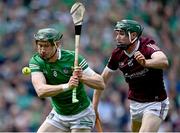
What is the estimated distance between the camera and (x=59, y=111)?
9.05 m

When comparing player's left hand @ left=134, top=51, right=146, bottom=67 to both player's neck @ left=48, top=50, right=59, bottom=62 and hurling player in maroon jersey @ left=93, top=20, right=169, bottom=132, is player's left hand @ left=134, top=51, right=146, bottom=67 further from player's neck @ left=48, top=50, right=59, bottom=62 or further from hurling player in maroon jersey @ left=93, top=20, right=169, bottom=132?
player's neck @ left=48, top=50, right=59, bottom=62

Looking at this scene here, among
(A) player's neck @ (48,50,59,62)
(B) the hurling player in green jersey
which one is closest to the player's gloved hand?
(B) the hurling player in green jersey

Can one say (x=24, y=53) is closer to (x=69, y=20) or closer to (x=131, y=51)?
(x=69, y=20)

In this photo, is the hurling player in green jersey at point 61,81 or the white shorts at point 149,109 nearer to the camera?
the hurling player in green jersey at point 61,81

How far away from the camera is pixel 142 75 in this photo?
9250mm

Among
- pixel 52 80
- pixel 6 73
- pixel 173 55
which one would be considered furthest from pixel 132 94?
pixel 173 55

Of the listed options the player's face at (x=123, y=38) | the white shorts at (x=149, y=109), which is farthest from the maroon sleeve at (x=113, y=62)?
the white shorts at (x=149, y=109)

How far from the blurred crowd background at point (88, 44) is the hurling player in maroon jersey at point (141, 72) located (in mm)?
4124

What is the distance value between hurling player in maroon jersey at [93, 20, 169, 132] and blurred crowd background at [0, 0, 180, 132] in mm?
4124

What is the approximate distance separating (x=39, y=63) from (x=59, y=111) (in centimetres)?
65

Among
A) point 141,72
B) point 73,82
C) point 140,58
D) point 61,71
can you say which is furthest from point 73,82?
point 141,72

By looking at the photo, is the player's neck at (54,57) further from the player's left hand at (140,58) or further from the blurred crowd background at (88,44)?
the blurred crowd background at (88,44)

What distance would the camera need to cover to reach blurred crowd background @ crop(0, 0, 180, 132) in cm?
1365

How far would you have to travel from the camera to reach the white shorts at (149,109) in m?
9.26
